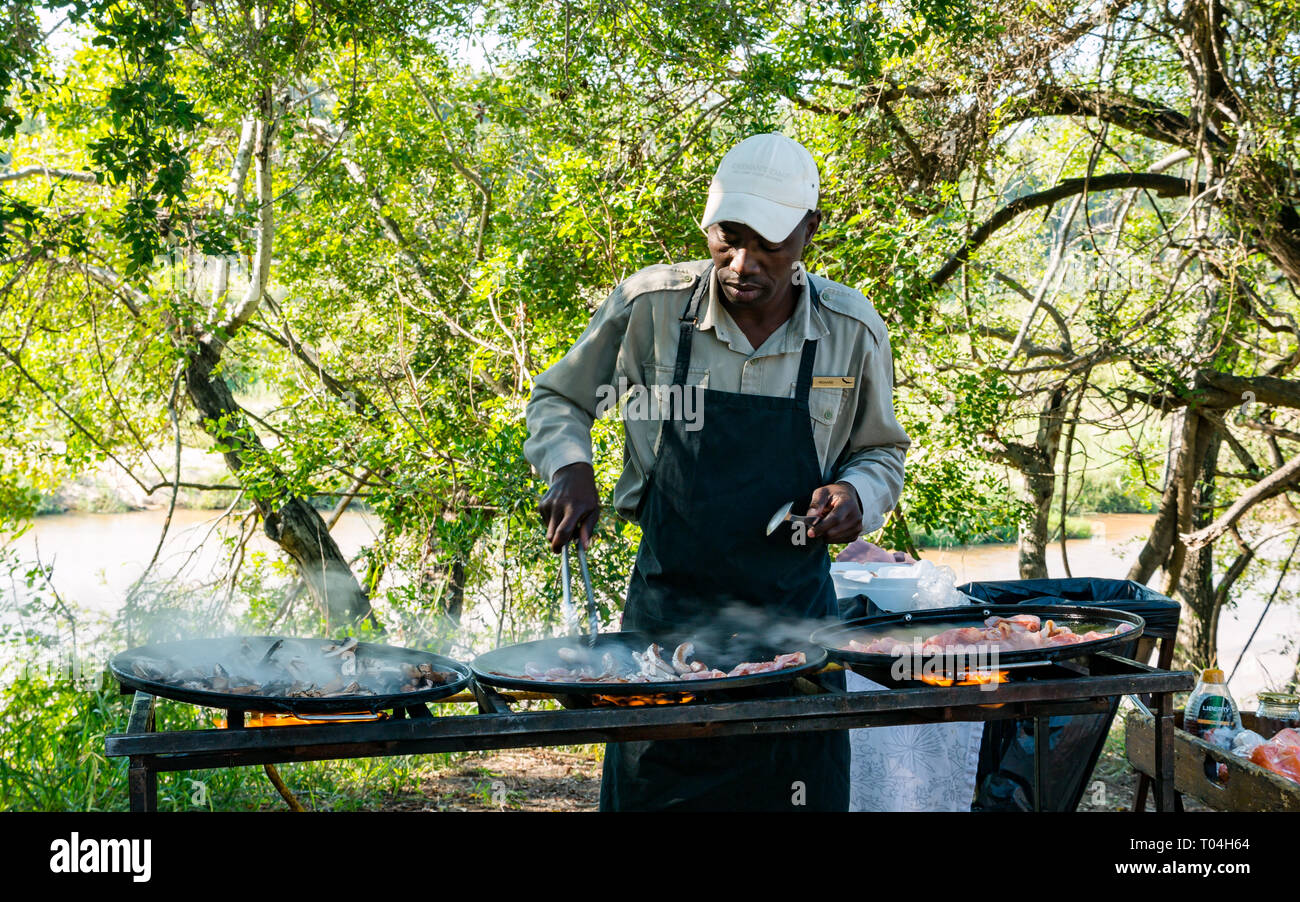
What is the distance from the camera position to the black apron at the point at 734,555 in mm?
2467

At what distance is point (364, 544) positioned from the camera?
1080cm

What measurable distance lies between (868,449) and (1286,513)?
26.7 ft

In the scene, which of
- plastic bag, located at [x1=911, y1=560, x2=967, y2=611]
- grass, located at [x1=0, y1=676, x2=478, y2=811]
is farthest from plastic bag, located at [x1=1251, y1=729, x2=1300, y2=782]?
grass, located at [x1=0, y1=676, x2=478, y2=811]

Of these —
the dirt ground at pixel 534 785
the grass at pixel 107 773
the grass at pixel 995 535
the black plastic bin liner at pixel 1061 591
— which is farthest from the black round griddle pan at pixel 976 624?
the grass at pixel 995 535

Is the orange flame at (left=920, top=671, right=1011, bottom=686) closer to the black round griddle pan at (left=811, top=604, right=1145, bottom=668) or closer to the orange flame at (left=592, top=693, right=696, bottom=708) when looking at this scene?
the black round griddle pan at (left=811, top=604, right=1145, bottom=668)

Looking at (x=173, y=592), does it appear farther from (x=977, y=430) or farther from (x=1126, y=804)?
(x=1126, y=804)

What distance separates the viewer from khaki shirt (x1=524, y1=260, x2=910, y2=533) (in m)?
2.59

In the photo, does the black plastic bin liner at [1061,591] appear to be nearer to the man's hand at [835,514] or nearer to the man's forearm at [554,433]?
the man's hand at [835,514]

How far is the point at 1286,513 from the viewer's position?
9.23m

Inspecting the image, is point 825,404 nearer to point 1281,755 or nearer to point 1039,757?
point 1039,757

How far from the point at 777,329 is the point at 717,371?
7.0 inches

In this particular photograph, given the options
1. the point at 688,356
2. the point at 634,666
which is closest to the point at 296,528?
the point at 688,356

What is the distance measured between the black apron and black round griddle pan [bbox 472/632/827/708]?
0.13 metres
